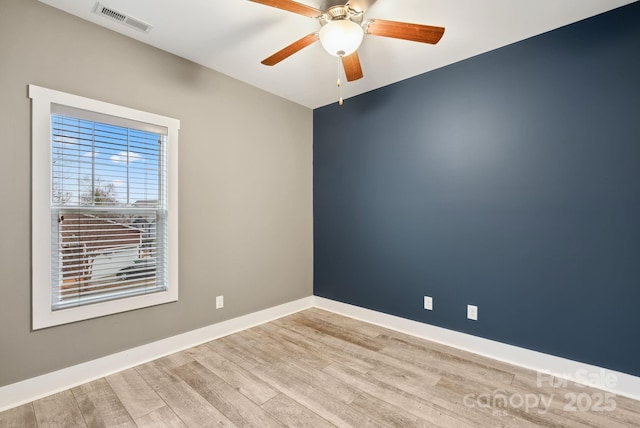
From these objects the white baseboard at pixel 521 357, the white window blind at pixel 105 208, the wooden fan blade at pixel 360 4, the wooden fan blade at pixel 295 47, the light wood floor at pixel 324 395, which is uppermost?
the wooden fan blade at pixel 360 4

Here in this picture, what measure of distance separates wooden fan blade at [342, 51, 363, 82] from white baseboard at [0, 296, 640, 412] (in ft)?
8.05

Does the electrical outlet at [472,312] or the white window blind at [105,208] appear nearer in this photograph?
the white window blind at [105,208]

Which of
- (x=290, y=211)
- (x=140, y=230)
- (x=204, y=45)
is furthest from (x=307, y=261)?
(x=204, y=45)

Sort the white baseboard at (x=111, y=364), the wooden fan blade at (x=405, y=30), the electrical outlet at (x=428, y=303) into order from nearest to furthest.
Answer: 1. the wooden fan blade at (x=405, y=30)
2. the white baseboard at (x=111, y=364)
3. the electrical outlet at (x=428, y=303)

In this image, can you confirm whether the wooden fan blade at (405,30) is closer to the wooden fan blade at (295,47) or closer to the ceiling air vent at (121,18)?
the wooden fan blade at (295,47)

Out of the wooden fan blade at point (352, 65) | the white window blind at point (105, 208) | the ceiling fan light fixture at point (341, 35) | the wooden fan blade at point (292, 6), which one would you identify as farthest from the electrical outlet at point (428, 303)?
the wooden fan blade at point (292, 6)

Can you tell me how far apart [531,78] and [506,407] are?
248 centimetres

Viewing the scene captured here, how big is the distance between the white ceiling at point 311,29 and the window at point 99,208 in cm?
67

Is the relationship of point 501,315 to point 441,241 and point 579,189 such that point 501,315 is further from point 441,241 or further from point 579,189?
point 579,189

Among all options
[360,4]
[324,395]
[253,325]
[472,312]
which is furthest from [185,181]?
[472,312]

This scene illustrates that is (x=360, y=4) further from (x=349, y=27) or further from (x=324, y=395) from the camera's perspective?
(x=324, y=395)

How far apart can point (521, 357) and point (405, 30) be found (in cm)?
266

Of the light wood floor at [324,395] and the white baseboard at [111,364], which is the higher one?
the white baseboard at [111,364]

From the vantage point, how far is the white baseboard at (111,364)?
198 centimetres
